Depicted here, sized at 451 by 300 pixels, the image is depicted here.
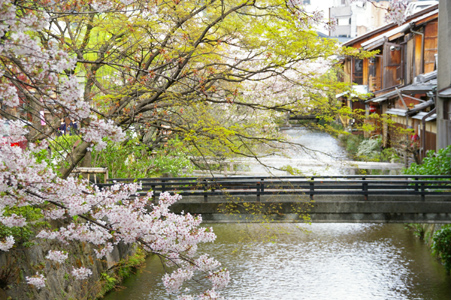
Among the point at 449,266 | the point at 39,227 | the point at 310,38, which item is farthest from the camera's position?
the point at 449,266

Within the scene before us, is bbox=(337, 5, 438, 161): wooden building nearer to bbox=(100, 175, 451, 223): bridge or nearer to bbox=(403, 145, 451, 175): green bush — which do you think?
bbox=(403, 145, 451, 175): green bush

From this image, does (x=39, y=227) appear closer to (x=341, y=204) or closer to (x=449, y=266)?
(x=341, y=204)

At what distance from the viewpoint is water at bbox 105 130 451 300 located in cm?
1420

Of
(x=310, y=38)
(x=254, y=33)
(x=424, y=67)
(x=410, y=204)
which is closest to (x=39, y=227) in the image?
(x=254, y=33)

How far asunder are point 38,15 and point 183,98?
6227 millimetres

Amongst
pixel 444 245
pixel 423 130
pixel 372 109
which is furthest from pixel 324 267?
pixel 372 109

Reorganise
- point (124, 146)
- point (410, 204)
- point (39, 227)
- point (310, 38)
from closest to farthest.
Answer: point (39, 227)
point (310, 38)
point (410, 204)
point (124, 146)

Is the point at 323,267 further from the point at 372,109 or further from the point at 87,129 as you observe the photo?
the point at 372,109

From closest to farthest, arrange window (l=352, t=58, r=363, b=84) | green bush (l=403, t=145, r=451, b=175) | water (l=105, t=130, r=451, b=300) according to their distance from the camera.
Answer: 1. water (l=105, t=130, r=451, b=300)
2. green bush (l=403, t=145, r=451, b=175)
3. window (l=352, t=58, r=363, b=84)

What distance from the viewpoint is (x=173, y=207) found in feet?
49.0

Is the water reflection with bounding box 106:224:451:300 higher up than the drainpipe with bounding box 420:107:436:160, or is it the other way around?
the drainpipe with bounding box 420:107:436:160

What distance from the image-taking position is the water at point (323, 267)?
14.2 meters

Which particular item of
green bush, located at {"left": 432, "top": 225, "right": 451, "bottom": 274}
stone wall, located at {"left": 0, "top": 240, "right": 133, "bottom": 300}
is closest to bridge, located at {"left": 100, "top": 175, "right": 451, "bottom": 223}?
green bush, located at {"left": 432, "top": 225, "right": 451, "bottom": 274}

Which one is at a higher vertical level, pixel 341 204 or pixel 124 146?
pixel 124 146
